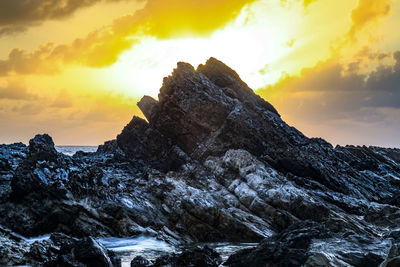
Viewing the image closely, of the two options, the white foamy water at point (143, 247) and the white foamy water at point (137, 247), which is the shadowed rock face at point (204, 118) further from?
the white foamy water at point (137, 247)

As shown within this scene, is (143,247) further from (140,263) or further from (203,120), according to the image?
(203,120)

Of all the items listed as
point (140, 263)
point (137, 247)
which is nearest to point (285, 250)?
point (140, 263)

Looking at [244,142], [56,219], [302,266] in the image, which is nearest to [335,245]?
[302,266]

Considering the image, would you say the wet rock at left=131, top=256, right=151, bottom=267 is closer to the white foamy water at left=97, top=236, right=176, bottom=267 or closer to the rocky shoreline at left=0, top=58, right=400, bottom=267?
the rocky shoreline at left=0, top=58, right=400, bottom=267

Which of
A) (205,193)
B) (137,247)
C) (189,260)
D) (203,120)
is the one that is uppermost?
(203,120)

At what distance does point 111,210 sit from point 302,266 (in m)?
23.1

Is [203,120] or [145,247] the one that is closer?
[145,247]

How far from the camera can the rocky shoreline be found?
974 inches

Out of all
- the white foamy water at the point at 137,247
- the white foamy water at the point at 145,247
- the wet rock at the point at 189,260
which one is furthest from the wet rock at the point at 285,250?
the white foamy water at the point at 137,247

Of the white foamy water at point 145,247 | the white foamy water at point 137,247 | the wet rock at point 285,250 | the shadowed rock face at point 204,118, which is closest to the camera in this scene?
the wet rock at point 285,250

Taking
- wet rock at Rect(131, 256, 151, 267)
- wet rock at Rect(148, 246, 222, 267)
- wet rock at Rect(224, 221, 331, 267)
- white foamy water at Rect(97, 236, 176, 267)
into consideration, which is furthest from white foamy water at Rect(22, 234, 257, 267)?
wet rock at Rect(224, 221, 331, 267)

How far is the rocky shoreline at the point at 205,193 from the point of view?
24.7 meters

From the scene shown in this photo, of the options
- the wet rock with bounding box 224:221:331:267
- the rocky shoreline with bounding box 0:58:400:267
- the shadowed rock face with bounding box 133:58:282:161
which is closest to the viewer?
the wet rock with bounding box 224:221:331:267

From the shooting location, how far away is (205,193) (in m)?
44.2
